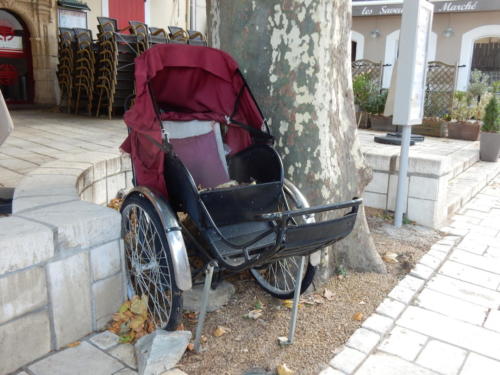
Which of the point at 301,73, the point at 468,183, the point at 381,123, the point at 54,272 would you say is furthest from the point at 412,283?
the point at 381,123

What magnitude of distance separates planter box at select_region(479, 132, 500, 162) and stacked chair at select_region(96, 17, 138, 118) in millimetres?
5650

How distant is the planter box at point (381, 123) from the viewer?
984 centimetres

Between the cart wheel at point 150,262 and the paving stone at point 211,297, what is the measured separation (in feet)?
0.72

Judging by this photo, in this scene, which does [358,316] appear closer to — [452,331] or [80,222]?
[452,331]

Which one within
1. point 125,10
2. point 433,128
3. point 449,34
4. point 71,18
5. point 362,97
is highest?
point 449,34

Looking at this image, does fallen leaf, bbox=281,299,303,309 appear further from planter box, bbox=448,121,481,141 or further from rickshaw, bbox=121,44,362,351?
planter box, bbox=448,121,481,141

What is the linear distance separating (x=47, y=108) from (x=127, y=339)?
805 centimetres

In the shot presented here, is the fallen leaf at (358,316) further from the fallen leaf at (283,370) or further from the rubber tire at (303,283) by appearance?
the fallen leaf at (283,370)

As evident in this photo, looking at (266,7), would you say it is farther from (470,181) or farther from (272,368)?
(470,181)

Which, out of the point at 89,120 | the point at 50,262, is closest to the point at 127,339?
the point at 50,262

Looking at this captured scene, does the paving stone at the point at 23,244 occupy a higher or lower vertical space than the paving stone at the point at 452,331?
higher

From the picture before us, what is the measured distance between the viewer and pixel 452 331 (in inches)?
105

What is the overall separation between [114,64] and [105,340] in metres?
5.70

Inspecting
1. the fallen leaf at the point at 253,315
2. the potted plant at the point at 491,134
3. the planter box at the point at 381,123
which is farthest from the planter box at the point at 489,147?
the fallen leaf at the point at 253,315
